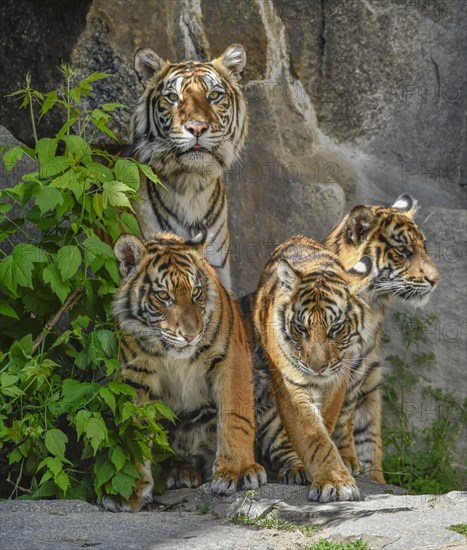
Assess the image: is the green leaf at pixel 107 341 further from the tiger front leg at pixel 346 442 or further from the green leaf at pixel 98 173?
the tiger front leg at pixel 346 442

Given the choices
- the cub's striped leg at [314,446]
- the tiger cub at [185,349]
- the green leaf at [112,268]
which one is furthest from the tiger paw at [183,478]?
the green leaf at [112,268]

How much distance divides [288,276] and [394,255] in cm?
70

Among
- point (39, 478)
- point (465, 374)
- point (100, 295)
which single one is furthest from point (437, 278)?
point (39, 478)

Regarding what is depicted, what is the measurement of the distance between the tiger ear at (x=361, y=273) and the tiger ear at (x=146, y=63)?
1522 millimetres

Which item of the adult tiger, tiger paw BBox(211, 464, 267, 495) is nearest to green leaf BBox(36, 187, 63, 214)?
the adult tiger

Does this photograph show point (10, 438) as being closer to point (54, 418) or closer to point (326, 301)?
point (54, 418)

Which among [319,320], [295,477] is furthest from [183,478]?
[319,320]

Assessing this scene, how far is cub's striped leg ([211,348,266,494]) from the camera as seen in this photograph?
5.38m

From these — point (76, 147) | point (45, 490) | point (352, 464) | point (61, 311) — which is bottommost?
point (352, 464)

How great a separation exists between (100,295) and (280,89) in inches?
100

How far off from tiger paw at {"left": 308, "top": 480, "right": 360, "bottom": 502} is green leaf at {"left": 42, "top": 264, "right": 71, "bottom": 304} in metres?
1.41

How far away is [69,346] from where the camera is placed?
558 cm

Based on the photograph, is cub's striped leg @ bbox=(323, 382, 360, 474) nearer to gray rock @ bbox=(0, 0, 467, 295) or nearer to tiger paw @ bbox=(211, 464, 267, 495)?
tiger paw @ bbox=(211, 464, 267, 495)

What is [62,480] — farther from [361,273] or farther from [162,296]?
[361,273]
